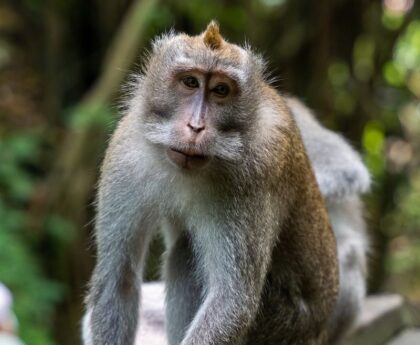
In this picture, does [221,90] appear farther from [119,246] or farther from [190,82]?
[119,246]

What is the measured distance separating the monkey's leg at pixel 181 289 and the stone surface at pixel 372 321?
0.79 metres

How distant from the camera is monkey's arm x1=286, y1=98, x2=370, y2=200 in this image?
6.62m

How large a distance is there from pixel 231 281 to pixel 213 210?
33 cm

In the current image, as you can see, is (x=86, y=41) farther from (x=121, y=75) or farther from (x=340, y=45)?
(x=340, y=45)

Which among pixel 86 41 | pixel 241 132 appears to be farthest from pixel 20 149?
pixel 241 132

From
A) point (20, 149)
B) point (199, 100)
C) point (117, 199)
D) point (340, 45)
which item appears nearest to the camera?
point (199, 100)

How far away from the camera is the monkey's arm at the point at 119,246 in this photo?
4.45 metres

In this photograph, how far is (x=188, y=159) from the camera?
12.8 feet

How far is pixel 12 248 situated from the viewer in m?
7.43

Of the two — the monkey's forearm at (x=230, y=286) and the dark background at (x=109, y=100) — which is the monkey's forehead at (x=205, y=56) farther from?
the dark background at (x=109, y=100)

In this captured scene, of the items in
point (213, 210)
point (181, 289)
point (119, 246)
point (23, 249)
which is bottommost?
point (23, 249)

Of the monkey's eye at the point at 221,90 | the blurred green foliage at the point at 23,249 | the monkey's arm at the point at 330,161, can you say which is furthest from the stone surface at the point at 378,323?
the monkey's eye at the point at 221,90

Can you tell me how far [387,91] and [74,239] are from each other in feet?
15.0

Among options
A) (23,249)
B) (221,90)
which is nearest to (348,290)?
(221,90)
